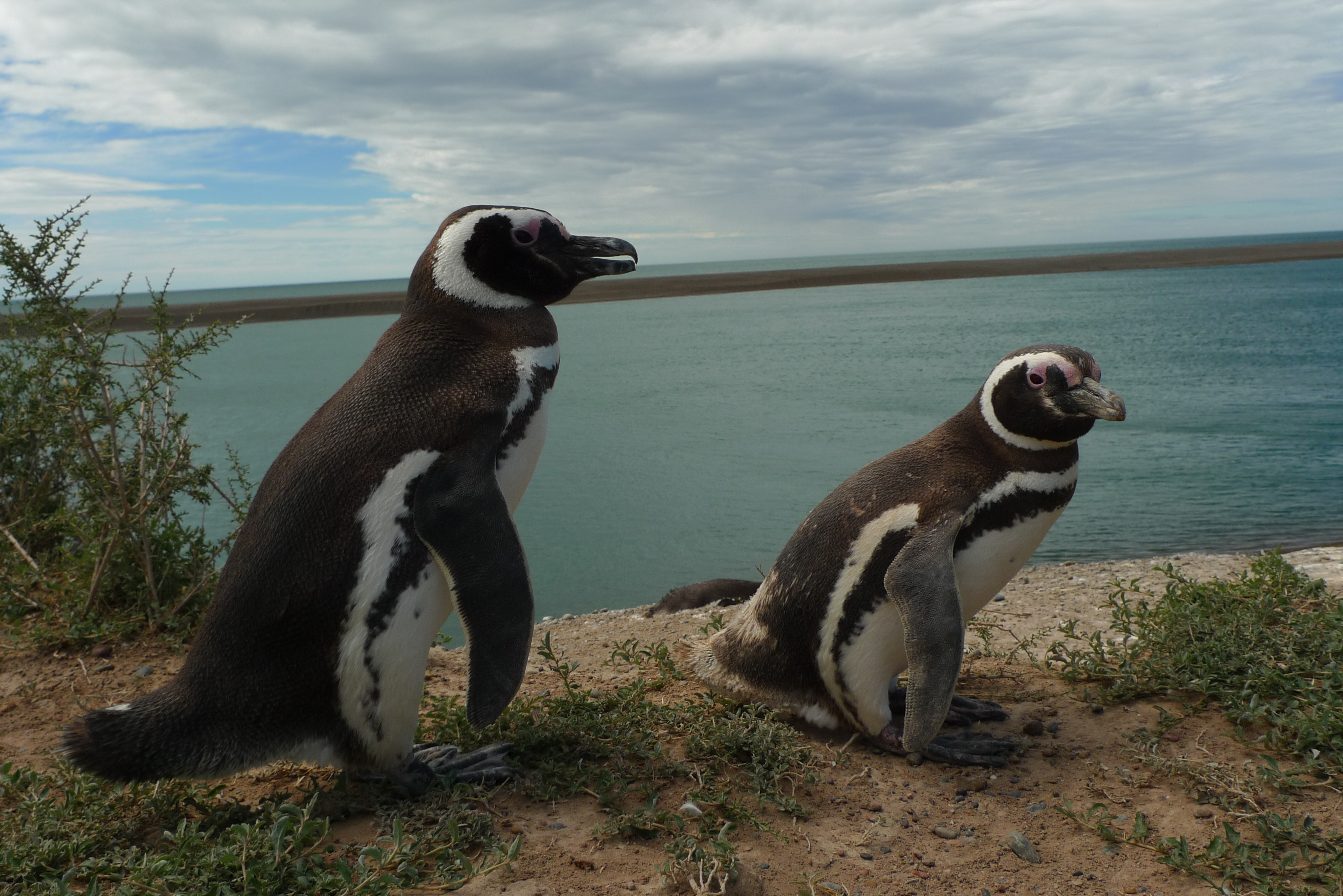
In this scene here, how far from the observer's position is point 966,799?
2.85 meters

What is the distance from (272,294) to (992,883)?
11518 cm

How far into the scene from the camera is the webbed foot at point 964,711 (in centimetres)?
332

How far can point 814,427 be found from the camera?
14133 millimetres

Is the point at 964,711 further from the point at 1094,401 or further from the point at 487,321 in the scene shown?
the point at 487,321

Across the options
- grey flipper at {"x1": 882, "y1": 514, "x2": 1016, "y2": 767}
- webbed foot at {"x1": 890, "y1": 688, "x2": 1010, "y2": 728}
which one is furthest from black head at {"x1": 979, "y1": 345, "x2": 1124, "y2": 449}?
webbed foot at {"x1": 890, "y1": 688, "x2": 1010, "y2": 728}

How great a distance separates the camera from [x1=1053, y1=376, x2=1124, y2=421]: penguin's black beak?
2846 mm

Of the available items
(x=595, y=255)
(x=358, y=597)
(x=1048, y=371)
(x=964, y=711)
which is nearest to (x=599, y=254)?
(x=595, y=255)

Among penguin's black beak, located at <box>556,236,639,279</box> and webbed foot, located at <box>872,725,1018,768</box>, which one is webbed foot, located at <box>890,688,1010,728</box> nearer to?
webbed foot, located at <box>872,725,1018,768</box>

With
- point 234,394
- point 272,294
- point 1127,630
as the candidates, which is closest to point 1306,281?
point 234,394

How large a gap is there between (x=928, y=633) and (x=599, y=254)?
1.55 metres

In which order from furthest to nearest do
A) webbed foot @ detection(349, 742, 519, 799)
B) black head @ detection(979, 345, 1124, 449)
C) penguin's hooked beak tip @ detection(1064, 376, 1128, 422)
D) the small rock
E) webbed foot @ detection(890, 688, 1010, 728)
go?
webbed foot @ detection(890, 688, 1010, 728) < black head @ detection(979, 345, 1124, 449) < penguin's hooked beak tip @ detection(1064, 376, 1128, 422) < webbed foot @ detection(349, 742, 519, 799) < the small rock

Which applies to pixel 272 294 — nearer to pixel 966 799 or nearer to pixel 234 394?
pixel 234 394

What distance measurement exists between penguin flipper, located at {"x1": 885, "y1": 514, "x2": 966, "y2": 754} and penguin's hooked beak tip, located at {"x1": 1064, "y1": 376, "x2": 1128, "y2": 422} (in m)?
0.62

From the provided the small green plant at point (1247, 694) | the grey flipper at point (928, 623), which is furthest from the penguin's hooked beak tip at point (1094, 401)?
the small green plant at point (1247, 694)
